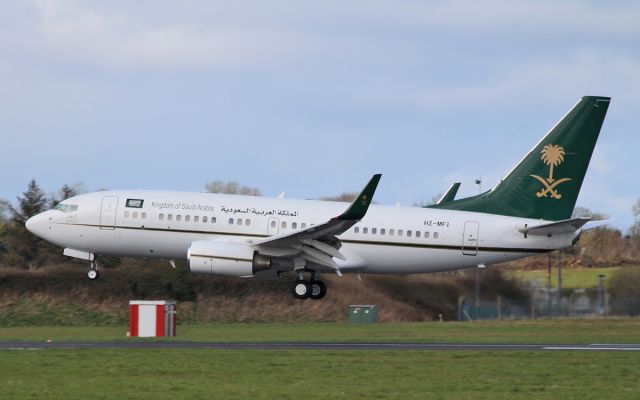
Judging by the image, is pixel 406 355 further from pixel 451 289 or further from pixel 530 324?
pixel 451 289

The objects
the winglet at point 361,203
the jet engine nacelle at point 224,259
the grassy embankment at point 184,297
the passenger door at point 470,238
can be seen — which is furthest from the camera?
the grassy embankment at point 184,297

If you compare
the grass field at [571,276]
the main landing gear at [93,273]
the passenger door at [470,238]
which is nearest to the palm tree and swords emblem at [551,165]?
the passenger door at [470,238]

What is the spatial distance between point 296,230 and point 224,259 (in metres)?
2.78

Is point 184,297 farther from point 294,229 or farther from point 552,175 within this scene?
point 552,175

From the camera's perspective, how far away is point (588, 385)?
72.3 feet

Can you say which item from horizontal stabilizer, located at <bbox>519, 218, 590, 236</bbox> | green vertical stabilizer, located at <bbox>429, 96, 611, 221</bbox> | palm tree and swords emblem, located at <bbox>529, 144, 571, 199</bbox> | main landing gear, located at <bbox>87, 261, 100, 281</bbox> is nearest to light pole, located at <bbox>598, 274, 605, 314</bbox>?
green vertical stabilizer, located at <bbox>429, 96, 611, 221</bbox>

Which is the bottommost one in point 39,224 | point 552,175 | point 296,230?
point 296,230

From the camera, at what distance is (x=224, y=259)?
132 feet

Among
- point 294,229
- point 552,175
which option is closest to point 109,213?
point 294,229

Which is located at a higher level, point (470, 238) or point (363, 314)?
point (470, 238)

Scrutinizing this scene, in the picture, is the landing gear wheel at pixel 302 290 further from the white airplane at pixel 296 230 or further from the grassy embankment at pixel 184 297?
the grassy embankment at pixel 184 297

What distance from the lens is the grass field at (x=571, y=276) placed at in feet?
184

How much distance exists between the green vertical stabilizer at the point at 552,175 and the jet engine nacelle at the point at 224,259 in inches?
306

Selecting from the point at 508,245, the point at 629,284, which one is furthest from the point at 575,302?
the point at 508,245
